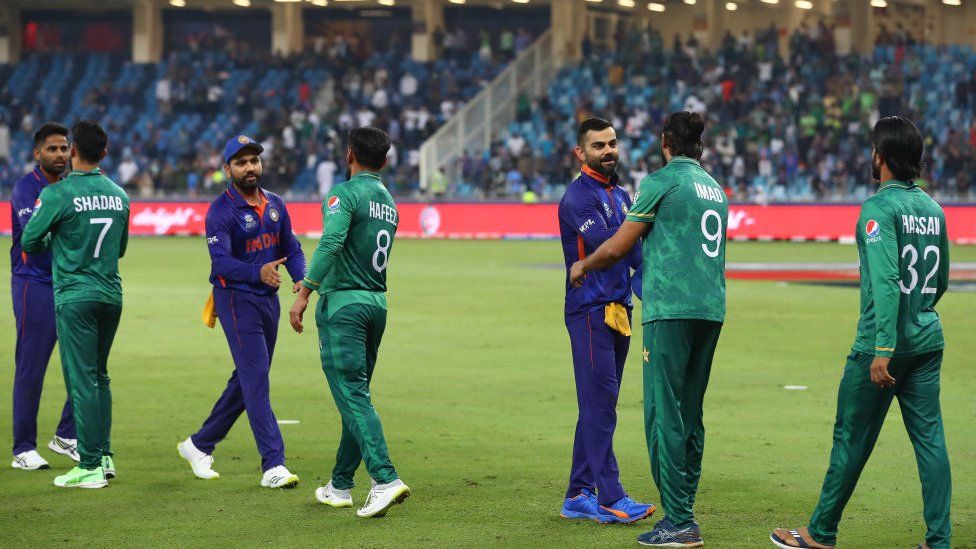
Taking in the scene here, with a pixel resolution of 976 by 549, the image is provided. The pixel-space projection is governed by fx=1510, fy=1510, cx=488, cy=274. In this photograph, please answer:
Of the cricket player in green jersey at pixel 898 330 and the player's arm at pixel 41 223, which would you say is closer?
the cricket player in green jersey at pixel 898 330

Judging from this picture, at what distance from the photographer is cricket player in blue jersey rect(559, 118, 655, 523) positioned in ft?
26.3

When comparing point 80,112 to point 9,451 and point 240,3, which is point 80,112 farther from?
point 9,451

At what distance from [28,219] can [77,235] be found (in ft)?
2.87

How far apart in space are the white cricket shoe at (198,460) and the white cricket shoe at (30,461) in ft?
2.98

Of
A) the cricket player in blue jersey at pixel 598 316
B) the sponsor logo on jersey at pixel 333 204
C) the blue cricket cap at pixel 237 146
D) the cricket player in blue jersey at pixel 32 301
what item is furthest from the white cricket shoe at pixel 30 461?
the cricket player in blue jersey at pixel 598 316

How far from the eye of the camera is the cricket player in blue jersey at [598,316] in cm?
802

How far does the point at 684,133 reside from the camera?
24.6 ft

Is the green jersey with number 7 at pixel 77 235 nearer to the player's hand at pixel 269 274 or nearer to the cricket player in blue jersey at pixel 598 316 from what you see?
the player's hand at pixel 269 274

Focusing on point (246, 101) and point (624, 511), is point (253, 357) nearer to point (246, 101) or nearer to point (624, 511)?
point (624, 511)

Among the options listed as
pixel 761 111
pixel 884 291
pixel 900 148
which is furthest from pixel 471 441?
pixel 761 111

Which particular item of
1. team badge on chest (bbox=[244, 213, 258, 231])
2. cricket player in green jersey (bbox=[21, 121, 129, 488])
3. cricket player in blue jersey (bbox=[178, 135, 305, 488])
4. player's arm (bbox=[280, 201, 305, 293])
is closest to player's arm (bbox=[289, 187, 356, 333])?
cricket player in blue jersey (bbox=[178, 135, 305, 488])

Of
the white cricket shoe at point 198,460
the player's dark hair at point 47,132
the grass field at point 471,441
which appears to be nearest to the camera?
the grass field at point 471,441

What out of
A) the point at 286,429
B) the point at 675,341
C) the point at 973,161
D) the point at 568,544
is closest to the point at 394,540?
the point at 568,544

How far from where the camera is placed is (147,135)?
52594mm
